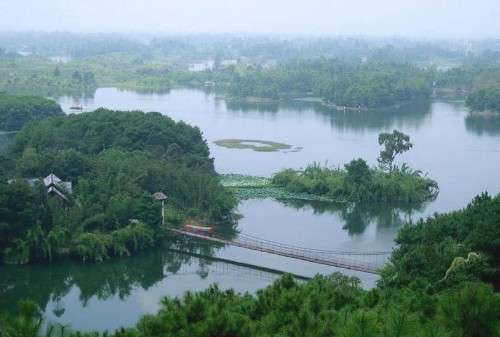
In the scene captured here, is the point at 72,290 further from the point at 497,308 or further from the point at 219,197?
the point at 497,308

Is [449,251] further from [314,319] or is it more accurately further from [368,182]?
[368,182]

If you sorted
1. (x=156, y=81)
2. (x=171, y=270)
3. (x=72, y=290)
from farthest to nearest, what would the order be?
(x=156, y=81) → (x=171, y=270) → (x=72, y=290)

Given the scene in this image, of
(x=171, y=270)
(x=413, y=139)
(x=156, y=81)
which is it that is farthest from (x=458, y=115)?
(x=171, y=270)

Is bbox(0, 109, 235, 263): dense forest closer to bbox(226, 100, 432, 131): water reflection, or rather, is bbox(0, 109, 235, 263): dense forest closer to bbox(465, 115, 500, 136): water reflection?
bbox(226, 100, 432, 131): water reflection

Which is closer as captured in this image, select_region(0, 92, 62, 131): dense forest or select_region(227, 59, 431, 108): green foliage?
select_region(0, 92, 62, 131): dense forest

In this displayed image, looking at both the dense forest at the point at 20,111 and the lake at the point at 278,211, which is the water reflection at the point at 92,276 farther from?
the dense forest at the point at 20,111

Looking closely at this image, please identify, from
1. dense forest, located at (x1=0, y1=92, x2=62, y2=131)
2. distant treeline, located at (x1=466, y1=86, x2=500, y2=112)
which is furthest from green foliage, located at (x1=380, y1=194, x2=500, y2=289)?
distant treeline, located at (x1=466, y1=86, x2=500, y2=112)

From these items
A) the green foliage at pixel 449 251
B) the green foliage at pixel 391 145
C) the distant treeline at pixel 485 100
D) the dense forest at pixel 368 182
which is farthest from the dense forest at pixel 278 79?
the green foliage at pixel 449 251
